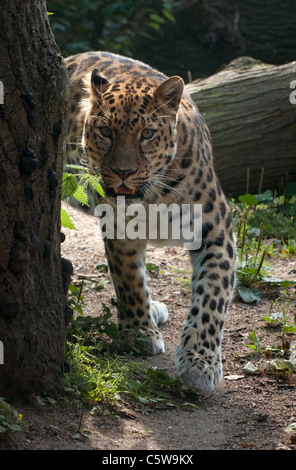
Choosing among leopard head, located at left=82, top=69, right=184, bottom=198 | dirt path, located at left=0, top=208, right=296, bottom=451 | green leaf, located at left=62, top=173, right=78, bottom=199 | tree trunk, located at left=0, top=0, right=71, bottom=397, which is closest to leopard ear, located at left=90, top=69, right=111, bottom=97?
leopard head, located at left=82, top=69, right=184, bottom=198

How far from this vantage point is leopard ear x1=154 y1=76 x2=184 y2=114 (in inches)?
199

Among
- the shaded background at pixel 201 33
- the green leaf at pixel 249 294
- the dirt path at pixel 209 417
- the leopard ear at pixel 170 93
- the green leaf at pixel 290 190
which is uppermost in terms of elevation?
the shaded background at pixel 201 33

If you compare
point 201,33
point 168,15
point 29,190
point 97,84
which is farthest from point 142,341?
point 201,33

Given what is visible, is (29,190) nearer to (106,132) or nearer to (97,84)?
(106,132)

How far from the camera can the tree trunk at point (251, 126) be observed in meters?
8.91

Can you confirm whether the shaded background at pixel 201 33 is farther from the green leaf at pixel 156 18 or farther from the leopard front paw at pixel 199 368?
the leopard front paw at pixel 199 368

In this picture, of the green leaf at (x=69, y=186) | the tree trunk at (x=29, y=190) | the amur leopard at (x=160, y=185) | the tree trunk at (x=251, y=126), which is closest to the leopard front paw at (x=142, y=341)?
the amur leopard at (x=160, y=185)

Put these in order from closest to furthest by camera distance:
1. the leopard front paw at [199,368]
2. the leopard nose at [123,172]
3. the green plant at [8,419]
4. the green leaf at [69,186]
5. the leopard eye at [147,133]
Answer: the green plant at [8,419] < the green leaf at [69,186] < the leopard front paw at [199,368] < the leopard nose at [123,172] < the leopard eye at [147,133]

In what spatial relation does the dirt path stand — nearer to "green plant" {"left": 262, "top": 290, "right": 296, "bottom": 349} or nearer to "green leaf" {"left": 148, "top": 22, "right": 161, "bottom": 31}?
"green plant" {"left": 262, "top": 290, "right": 296, "bottom": 349}

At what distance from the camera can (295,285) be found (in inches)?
258

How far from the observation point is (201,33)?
14.7 meters

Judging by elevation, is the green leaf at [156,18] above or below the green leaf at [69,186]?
above

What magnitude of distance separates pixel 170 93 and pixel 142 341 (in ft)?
6.10
